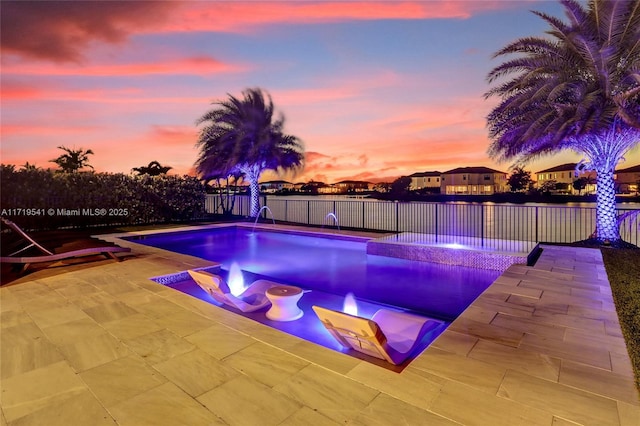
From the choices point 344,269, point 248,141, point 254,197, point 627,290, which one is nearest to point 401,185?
point 254,197

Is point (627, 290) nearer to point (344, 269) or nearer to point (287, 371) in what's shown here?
point (344, 269)

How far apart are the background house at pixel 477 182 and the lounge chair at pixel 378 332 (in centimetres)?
5029

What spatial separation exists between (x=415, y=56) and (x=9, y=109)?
1359cm

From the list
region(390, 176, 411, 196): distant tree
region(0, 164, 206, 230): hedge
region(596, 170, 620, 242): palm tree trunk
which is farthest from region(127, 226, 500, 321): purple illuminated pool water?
region(390, 176, 411, 196): distant tree

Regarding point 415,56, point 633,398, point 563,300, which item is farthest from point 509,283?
point 415,56

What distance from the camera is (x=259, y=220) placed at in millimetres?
15789

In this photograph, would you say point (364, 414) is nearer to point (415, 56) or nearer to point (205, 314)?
point (205, 314)

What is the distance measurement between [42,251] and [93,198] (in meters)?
8.08

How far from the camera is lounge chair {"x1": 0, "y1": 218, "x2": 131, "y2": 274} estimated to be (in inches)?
225

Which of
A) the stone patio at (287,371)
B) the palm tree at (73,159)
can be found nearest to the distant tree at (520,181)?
the palm tree at (73,159)

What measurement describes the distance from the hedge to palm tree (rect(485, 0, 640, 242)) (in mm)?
13092

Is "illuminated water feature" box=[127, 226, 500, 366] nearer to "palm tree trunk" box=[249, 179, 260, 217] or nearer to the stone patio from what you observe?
the stone patio

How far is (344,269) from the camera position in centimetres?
789

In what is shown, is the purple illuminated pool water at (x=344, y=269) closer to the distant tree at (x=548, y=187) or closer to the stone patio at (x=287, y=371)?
the stone patio at (x=287, y=371)
